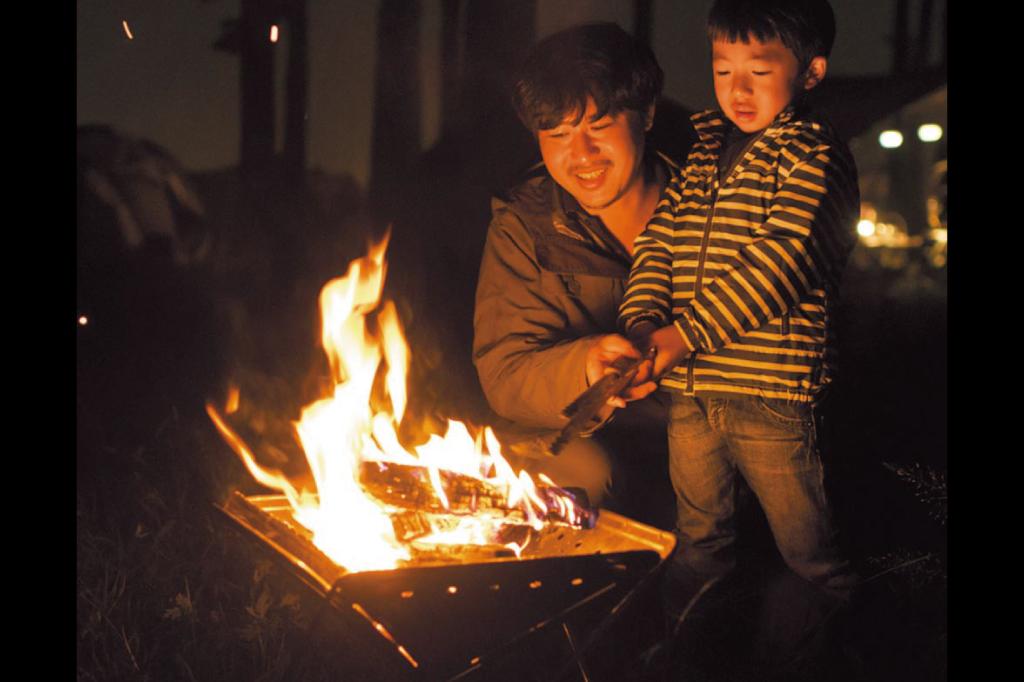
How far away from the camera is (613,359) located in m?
3.34

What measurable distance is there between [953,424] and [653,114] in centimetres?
178

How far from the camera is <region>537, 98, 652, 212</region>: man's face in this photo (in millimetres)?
3973

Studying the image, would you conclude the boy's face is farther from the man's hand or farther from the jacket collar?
the man's hand

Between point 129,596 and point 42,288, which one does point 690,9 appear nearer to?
point 42,288

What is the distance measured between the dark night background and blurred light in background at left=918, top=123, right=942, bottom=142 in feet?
34.0

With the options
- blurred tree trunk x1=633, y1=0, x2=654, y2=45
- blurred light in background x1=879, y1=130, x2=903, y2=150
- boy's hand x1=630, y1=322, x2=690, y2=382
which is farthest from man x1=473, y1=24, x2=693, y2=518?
blurred light in background x1=879, y1=130, x2=903, y2=150

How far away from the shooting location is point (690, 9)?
4.61 metres

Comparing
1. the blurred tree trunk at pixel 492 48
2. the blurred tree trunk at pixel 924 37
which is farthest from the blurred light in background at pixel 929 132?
the blurred tree trunk at pixel 492 48

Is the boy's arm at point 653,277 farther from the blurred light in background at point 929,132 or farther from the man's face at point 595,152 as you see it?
the blurred light in background at point 929,132

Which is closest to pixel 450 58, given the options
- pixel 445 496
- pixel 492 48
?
pixel 492 48

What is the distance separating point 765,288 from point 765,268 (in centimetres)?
7

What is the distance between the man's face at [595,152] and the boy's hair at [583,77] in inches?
1.4

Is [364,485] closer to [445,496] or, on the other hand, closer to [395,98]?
[445,496]

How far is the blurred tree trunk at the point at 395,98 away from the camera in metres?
5.20
